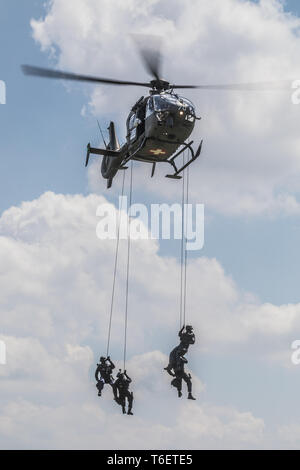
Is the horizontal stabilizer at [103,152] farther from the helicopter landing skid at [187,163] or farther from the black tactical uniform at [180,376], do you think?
the black tactical uniform at [180,376]

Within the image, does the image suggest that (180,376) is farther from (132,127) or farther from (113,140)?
(113,140)

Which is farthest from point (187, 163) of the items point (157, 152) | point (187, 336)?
point (187, 336)

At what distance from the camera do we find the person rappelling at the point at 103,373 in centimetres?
3247

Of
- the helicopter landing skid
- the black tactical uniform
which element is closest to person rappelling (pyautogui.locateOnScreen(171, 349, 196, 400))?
the black tactical uniform

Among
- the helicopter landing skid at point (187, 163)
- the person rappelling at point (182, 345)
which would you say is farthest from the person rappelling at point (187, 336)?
the helicopter landing skid at point (187, 163)

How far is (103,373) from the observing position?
107 ft

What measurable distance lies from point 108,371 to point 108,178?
390 inches

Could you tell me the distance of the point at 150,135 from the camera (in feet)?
100

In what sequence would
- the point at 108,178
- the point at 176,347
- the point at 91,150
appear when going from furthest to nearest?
the point at 108,178 < the point at 91,150 < the point at 176,347

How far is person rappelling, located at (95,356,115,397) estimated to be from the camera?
32.5m

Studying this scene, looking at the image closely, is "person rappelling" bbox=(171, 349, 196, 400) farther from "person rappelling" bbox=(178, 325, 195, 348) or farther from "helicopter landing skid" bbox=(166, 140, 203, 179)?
"helicopter landing skid" bbox=(166, 140, 203, 179)
